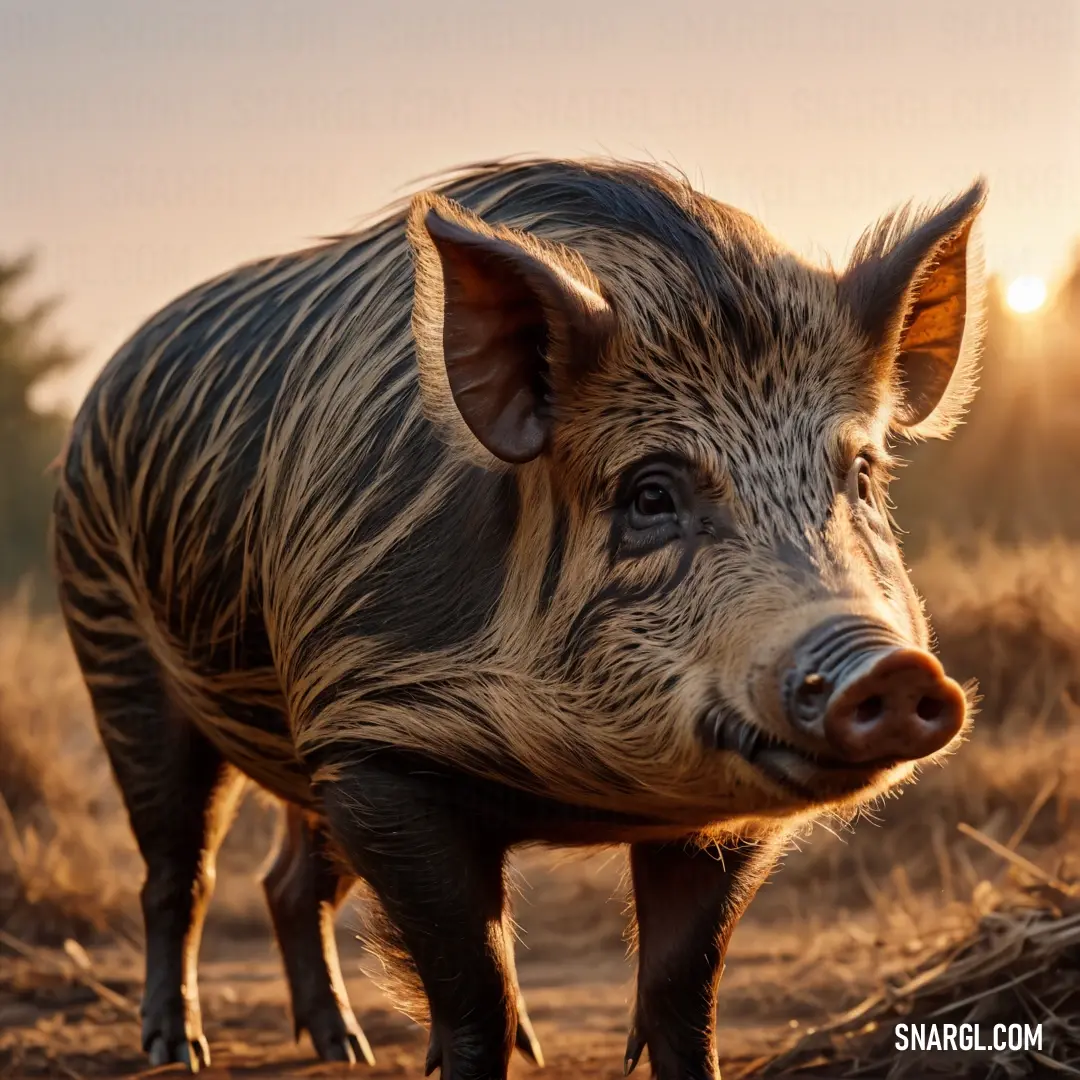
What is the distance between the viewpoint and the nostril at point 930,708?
2.69 metres

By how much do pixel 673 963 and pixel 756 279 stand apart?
141cm

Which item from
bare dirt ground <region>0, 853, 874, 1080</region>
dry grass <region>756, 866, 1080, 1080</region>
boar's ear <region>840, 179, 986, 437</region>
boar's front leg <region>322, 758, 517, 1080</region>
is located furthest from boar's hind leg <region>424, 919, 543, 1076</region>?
boar's ear <region>840, 179, 986, 437</region>

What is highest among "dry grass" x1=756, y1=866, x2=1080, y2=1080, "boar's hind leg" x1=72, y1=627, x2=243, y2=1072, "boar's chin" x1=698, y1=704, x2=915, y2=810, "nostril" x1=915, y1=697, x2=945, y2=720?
"nostril" x1=915, y1=697, x2=945, y2=720

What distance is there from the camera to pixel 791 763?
9.35 feet

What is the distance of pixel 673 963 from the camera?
3693 millimetres

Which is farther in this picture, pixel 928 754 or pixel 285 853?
pixel 285 853

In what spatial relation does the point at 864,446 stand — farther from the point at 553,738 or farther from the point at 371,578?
the point at 371,578

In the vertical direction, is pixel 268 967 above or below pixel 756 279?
below

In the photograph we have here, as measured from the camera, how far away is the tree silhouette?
20.9 metres

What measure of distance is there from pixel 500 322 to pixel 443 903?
1148mm

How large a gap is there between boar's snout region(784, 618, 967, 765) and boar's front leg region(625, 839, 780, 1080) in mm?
1012

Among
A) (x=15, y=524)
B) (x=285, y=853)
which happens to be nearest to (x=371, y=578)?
(x=285, y=853)

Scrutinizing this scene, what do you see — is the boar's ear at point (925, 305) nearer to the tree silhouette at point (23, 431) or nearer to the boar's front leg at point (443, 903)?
the boar's front leg at point (443, 903)

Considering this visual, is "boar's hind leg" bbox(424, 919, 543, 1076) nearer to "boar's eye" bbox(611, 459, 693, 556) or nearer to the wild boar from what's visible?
the wild boar
